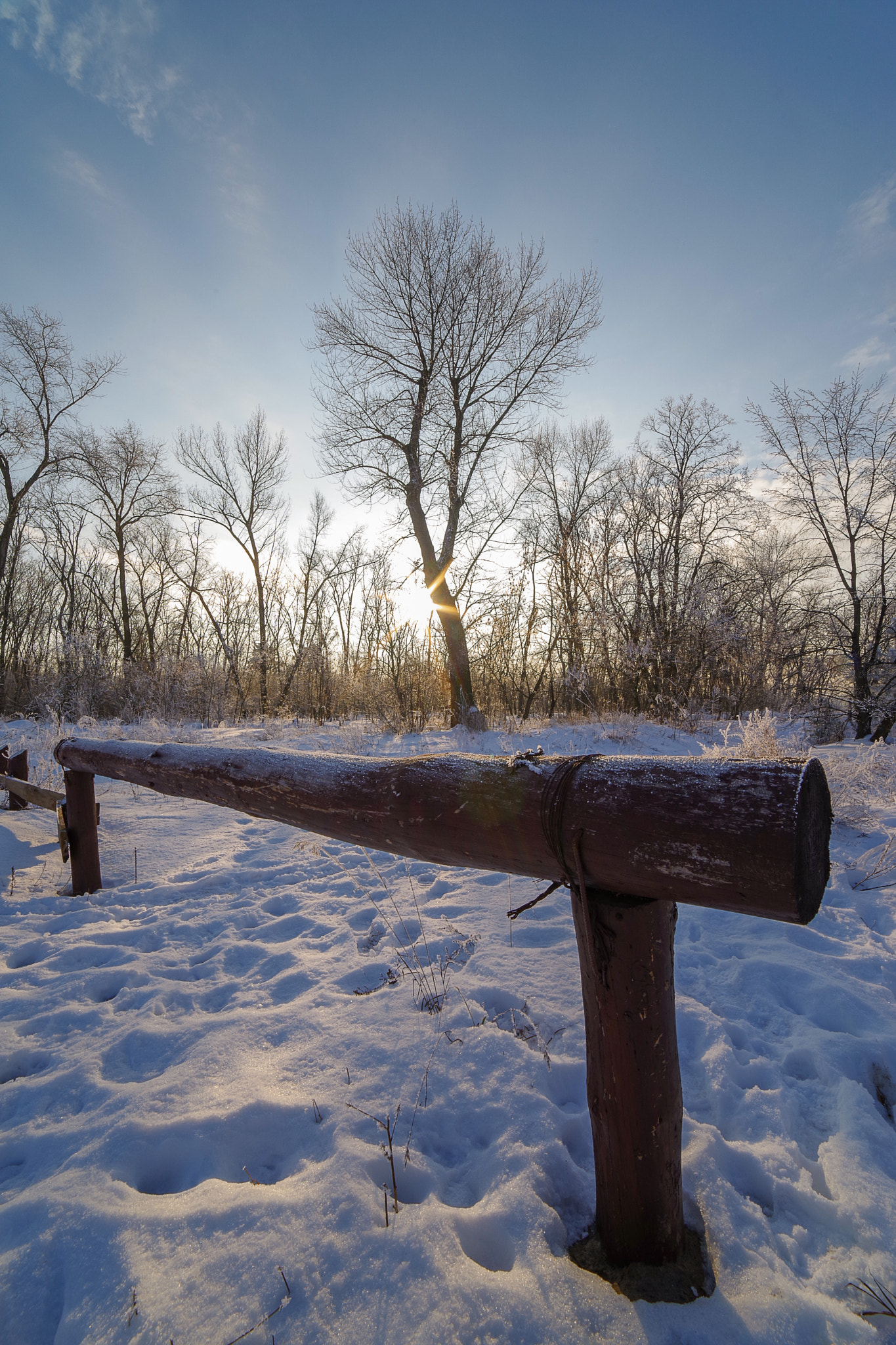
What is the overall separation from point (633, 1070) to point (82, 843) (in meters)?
3.98

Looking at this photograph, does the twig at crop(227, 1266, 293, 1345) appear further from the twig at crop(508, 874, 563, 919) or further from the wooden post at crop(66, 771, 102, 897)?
the wooden post at crop(66, 771, 102, 897)

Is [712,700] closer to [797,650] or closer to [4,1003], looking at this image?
[797,650]

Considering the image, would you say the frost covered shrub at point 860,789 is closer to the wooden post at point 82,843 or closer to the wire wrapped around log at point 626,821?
the wire wrapped around log at point 626,821

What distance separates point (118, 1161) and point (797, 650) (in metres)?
12.3

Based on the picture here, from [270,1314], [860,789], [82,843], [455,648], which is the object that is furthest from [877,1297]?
[455,648]

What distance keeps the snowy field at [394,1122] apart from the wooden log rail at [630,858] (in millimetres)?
297

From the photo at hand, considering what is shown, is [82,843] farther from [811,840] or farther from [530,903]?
[811,840]

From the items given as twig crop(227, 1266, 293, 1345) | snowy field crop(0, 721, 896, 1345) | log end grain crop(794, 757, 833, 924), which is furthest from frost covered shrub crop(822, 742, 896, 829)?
twig crop(227, 1266, 293, 1345)

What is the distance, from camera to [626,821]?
114 cm

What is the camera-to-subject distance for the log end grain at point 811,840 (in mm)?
974

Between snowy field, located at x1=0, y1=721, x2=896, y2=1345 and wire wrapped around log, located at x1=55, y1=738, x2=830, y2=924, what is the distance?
37.5 inches

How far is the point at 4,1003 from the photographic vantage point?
2.50 m

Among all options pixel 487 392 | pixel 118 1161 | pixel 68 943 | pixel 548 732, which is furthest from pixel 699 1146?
pixel 487 392

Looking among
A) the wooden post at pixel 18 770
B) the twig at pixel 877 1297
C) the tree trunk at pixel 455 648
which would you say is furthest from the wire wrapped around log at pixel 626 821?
the tree trunk at pixel 455 648
